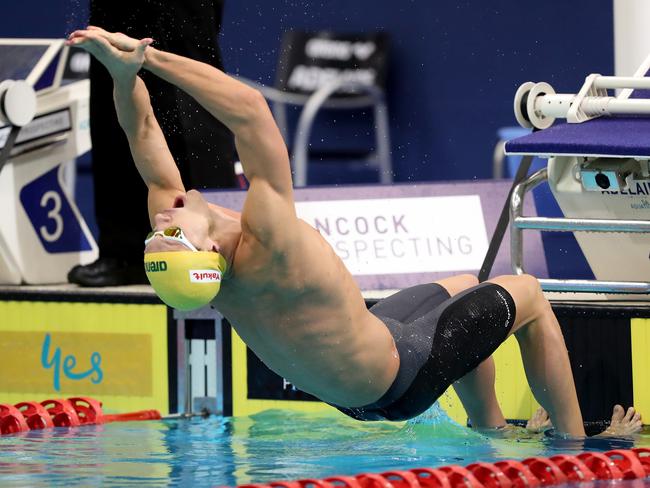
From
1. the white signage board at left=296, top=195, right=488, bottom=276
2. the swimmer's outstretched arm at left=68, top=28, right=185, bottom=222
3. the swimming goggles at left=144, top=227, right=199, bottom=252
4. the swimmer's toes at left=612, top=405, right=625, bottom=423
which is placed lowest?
the swimmer's toes at left=612, top=405, right=625, bottom=423

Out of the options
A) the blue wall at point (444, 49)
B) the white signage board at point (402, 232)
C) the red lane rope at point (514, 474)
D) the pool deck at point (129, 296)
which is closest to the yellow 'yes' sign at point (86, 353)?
the pool deck at point (129, 296)

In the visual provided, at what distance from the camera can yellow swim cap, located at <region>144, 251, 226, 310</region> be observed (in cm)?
391

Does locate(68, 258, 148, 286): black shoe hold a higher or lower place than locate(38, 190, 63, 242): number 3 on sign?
lower

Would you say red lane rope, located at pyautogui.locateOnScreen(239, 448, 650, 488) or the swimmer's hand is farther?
red lane rope, located at pyautogui.locateOnScreen(239, 448, 650, 488)

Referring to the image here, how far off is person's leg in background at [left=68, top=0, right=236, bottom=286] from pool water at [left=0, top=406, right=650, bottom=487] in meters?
0.90

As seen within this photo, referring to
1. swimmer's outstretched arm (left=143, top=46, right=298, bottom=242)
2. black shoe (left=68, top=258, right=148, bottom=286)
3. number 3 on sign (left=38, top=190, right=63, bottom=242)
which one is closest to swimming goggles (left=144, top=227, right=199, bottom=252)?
swimmer's outstretched arm (left=143, top=46, right=298, bottom=242)

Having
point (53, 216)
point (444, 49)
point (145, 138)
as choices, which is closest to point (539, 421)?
point (145, 138)

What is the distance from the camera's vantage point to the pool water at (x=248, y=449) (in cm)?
417

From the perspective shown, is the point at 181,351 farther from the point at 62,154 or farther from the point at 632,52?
the point at 632,52

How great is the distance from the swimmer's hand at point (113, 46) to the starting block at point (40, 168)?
2.15 meters

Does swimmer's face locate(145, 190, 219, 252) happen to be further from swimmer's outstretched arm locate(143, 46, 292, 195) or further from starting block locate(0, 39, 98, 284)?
starting block locate(0, 39, 98, 284)

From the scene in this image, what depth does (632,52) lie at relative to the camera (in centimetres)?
576

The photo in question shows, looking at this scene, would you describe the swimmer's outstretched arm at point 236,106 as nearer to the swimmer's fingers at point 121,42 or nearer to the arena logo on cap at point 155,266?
the swimmer's fingers at point 121,42

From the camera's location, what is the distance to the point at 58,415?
5.27m
